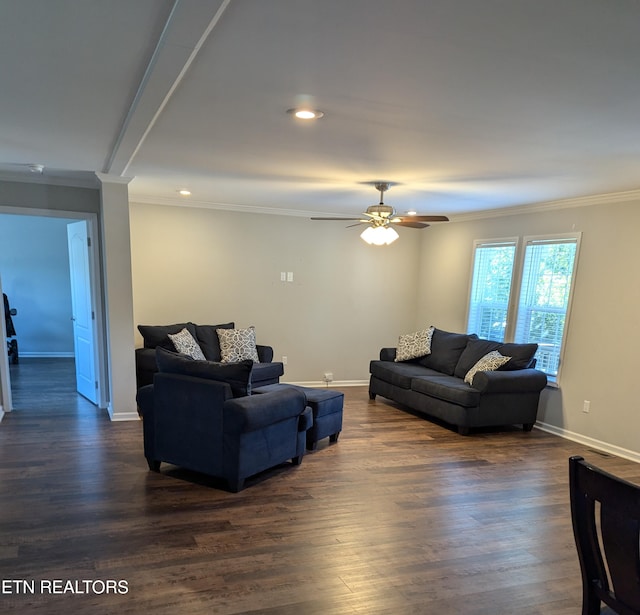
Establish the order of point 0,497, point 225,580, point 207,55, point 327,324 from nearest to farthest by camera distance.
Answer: point 207,55
point 225,580
point 0,497
point 327,324

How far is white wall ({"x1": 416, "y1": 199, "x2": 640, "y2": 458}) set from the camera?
415 centimetres

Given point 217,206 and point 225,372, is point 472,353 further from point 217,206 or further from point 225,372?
point 217,206

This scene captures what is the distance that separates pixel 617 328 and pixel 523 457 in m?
1.56

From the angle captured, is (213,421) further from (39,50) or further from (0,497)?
(39,50)

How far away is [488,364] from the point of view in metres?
4.83

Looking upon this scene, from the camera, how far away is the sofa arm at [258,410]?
3.07 m

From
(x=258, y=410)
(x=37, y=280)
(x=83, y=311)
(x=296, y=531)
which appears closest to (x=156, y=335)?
(x=83, y=311)

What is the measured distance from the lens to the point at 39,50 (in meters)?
1.76

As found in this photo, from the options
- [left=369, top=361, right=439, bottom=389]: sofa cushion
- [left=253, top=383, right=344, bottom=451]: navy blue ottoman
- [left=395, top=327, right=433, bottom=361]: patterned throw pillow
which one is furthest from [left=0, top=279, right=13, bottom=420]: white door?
[left=395, top=327, right=433, bottom=361]: patterned throw pillow

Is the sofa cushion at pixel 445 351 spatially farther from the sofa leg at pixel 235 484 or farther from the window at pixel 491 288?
the sofa leg at pixel 235 484

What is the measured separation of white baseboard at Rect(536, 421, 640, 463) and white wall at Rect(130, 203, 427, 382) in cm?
261

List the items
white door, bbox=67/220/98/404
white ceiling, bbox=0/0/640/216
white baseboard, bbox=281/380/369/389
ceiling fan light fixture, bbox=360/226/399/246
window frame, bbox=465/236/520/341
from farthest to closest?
white baseboard, bbox=281/380/369/389, window frame, bbox=465/236/520/341, white door, bbox=67/220/98/404, ceiling fan light fixture, bbox=360/226/399/246, white ceiling, bbox=0/0/640/216

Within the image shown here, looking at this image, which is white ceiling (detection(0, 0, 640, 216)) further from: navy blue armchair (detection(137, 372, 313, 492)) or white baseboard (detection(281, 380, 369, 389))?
white baseboard (detection(281, 380, 369, 389))

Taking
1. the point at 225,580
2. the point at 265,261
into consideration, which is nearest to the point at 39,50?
the point at 225,580
